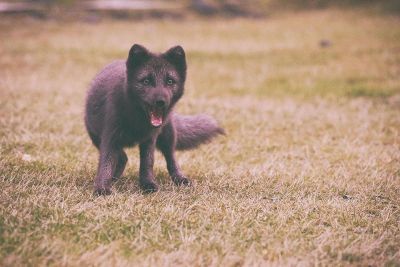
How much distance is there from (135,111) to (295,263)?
5.84 feet

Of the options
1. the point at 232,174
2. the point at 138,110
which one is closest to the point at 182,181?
the point at 232,174

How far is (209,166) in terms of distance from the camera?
16.3 ft

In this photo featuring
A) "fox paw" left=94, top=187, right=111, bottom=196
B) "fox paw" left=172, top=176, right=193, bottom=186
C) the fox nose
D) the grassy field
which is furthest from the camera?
A: "fox paw" left=172, top=176, right=193, bottom=186

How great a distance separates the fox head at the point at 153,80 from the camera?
3.73 meters

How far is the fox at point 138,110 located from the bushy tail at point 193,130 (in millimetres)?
295

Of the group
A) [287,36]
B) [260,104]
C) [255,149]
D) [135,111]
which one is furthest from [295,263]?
[287,36]

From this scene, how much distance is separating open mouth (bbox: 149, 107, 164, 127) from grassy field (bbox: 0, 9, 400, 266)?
1.86 ft

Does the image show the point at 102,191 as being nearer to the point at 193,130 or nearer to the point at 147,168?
the point at 147,168

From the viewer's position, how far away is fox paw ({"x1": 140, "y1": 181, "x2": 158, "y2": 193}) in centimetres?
395

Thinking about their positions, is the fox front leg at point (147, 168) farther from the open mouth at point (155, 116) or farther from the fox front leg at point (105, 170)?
the open mouth at point (155, 116)

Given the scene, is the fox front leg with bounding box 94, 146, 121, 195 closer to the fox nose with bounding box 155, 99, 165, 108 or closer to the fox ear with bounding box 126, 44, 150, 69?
the fox nose with bounding box 155, 99, 165, 108

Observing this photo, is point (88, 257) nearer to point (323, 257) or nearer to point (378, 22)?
point (323, 257)

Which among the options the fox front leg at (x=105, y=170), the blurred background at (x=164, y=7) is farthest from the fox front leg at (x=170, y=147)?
the blurred background at (x=164, y=7)

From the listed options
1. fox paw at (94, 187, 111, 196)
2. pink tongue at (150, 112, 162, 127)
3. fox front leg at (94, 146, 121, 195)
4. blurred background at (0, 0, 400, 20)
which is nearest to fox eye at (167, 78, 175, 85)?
pink tongue at (150, 112, 162, 127)
